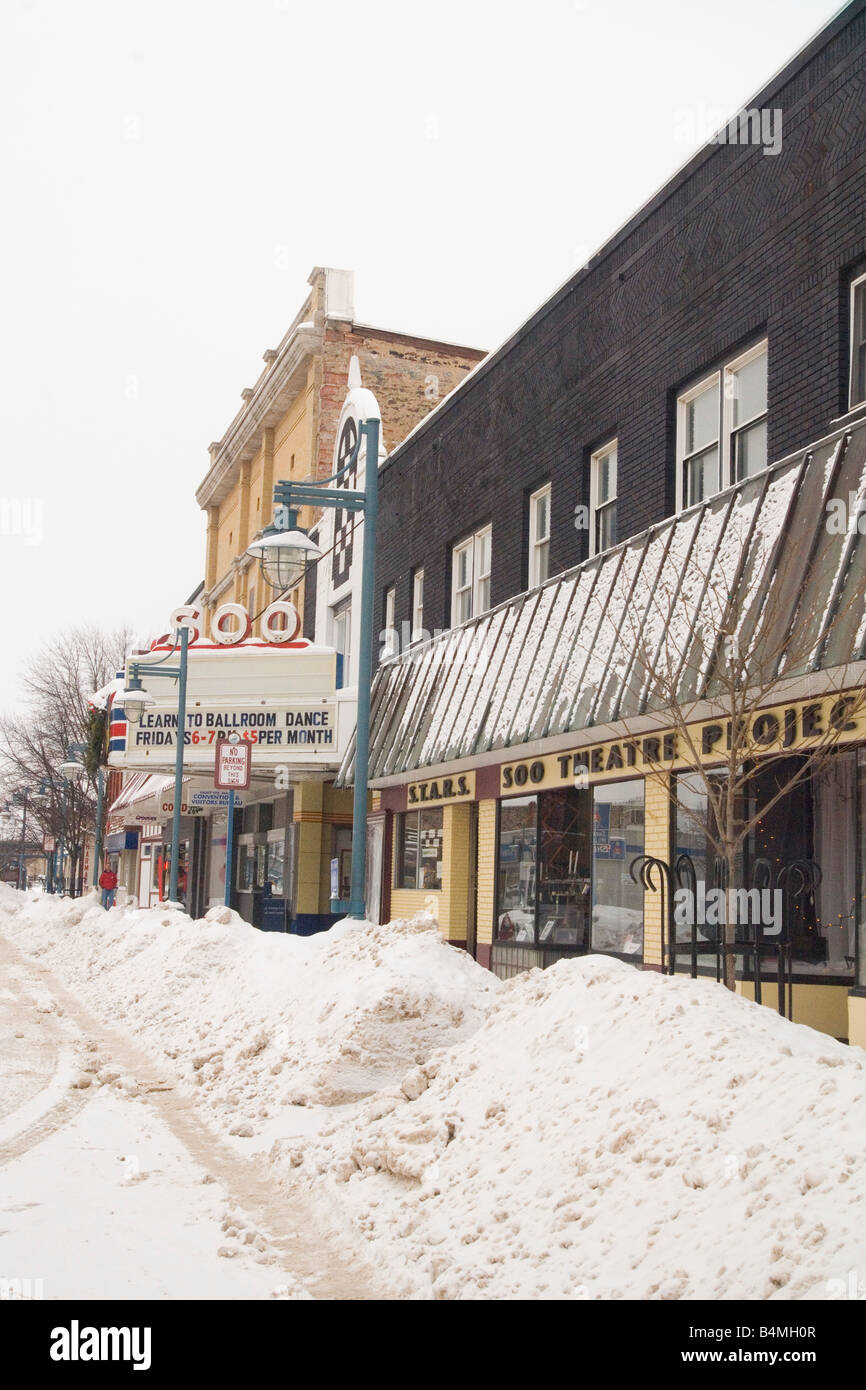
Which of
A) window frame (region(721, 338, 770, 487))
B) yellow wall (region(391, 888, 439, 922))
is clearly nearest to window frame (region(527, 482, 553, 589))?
window frame (region(721, 338, 770, 487))

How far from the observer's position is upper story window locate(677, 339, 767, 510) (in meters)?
13.9

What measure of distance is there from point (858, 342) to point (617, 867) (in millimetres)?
6130

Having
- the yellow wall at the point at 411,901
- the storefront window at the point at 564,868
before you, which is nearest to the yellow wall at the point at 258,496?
the yellow wall at the point at 411,901

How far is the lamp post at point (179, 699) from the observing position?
86.2 ft

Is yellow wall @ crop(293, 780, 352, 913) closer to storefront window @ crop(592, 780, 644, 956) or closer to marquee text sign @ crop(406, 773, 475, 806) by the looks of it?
marquee text sign @ crop(406, 773, 475, 806)

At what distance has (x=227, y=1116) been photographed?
9750mm

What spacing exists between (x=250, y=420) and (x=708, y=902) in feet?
92.5

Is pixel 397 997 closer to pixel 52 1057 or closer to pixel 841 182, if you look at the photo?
pixel 52 1057

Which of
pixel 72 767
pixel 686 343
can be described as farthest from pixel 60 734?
pixel 686 343

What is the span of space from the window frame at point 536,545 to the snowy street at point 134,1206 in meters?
9.44

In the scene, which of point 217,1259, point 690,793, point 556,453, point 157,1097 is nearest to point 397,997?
point 157,1097

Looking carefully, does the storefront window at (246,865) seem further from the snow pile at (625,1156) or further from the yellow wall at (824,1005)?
the snow pile at (625,1156)

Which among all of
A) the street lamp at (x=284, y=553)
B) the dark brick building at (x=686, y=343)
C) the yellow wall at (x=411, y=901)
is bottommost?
the yellow wall at (x=411, y=901)

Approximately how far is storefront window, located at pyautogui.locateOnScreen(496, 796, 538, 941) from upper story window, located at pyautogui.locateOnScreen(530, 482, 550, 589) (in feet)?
10.3
